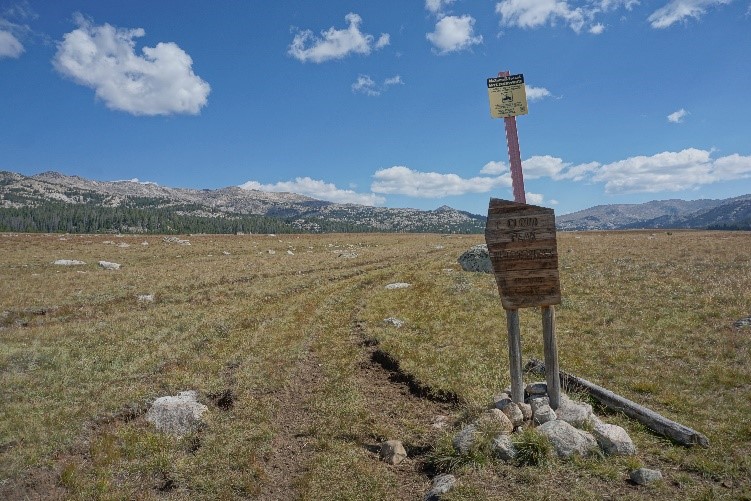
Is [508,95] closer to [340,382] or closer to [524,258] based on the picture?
[524,258]

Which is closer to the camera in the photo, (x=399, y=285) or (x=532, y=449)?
(x=532, y=449)

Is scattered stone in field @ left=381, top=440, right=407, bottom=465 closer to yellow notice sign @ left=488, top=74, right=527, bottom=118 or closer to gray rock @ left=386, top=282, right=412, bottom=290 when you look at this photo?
yellow notice sign @ left=488, top=74, right=527, bottom=118

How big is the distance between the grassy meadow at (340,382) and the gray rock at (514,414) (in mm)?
994

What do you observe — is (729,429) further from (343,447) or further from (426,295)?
(426,295)

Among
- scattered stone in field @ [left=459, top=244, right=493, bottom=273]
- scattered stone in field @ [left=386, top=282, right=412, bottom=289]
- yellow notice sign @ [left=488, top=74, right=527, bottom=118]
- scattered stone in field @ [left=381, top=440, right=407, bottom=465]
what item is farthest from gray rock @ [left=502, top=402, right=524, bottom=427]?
scattered stone in field @ [left=459, top=244, right=493, bottom=273]

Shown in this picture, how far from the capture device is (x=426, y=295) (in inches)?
1111

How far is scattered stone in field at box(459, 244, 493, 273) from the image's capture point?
→ 3619cm

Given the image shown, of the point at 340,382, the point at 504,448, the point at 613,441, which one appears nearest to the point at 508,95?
the point at 504,448

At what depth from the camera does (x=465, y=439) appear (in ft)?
31.7

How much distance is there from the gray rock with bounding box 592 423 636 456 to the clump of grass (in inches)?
50.7

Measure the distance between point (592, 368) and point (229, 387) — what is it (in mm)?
13185

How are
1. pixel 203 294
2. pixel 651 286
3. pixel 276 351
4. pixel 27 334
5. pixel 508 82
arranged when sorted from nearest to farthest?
pixel 508 82
pixel 276 351
pixel 27 334
pixel 651 286
pixel 203 294

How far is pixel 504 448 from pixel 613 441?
2464mm

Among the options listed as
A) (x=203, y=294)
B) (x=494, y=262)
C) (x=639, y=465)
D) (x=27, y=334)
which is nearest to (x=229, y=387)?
(x=494, y=262)
